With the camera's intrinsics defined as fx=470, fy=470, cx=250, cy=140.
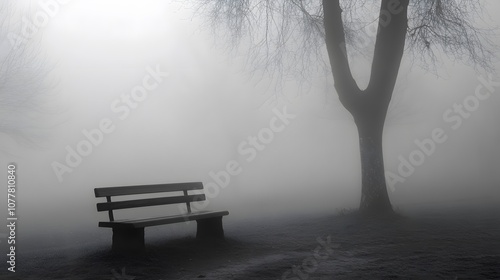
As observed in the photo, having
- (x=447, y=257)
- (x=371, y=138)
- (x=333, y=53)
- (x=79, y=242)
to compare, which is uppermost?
(x=333, y=53)

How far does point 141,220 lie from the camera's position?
7145 mm

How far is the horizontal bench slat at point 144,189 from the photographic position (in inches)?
287

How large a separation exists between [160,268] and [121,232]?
1.28 m

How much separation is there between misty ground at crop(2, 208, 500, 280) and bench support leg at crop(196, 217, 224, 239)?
0.24 m

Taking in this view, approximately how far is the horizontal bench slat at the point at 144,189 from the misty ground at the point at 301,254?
92 cm

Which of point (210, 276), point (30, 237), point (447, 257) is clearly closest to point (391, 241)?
point (447, 257)

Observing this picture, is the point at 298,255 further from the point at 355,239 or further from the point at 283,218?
the point at 283,218

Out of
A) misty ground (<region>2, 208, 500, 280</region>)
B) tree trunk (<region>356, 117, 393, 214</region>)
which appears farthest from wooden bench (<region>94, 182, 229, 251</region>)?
tree trunk (<region>356, 117, 393, 214</region>)

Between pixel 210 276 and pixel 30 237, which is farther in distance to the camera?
pixel 30 237

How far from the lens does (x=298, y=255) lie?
22.6 feet

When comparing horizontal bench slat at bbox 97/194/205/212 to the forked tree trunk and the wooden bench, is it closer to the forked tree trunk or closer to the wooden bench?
the wooden bench

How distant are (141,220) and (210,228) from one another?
67.0 inches

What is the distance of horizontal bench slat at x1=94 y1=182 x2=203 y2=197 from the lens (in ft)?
23.9

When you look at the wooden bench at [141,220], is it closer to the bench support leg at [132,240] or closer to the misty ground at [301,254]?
the bench support leg at [132,240]
